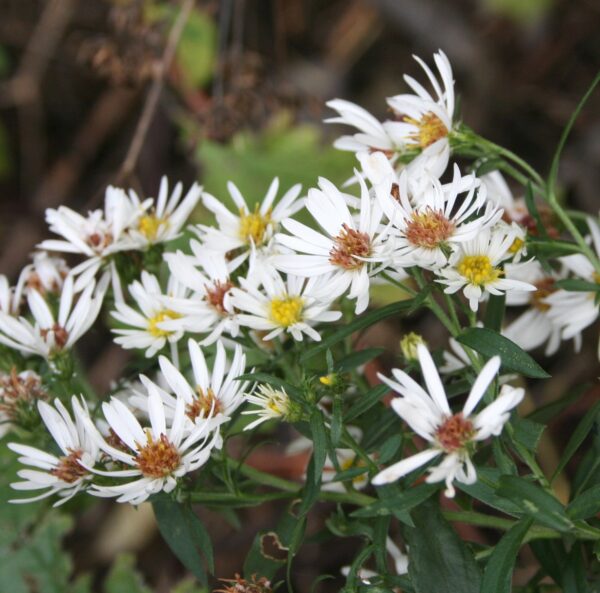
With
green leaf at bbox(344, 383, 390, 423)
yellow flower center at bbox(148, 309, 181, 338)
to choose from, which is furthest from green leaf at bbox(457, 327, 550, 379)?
yellow flower center at bbox(148, 309, 181, 338)

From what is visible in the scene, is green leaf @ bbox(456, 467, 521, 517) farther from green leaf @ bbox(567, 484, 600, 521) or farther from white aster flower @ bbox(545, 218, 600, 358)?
white aster flower @ bbox(545, 218, 600, 358)

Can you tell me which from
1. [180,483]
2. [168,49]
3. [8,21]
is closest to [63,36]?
[8,21]

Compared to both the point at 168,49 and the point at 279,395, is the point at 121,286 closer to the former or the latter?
the point at 279,395

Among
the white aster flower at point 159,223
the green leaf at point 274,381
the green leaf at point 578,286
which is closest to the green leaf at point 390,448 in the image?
the green leaf at point 274,381

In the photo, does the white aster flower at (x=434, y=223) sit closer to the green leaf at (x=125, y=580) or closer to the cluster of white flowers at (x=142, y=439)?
the cluster of white flowers at (x=142, y=439)

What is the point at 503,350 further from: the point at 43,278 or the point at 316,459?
the point at 43,278
